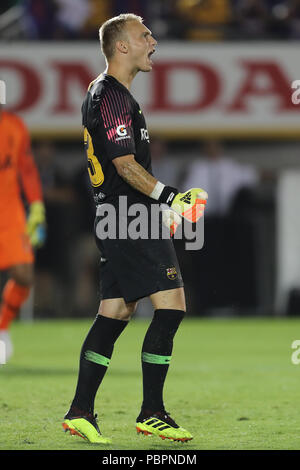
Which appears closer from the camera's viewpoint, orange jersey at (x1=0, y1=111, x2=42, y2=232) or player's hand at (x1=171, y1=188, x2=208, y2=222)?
player's hand at (x1=171, y1=188, x2=208, y2=222)

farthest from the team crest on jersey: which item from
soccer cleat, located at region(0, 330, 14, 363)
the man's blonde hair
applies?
soccer cleat, located at region(0, 330, 14, 363)

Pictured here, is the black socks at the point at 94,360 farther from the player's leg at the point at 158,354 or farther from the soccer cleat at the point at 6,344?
the soccer cleat at the point at 6,344

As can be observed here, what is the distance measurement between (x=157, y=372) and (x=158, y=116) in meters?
9.37

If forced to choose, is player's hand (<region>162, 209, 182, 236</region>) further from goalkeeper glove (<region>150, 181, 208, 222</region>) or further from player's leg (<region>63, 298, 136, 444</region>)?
player's leg (<region>63, 298, 136, 444</region>)

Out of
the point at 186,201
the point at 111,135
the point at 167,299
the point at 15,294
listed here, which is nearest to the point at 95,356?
the point at 167,299

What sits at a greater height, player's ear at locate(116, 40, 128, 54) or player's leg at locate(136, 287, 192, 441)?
player's ear at locate(116, 40, 128, 54)

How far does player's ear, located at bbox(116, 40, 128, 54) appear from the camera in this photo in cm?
532

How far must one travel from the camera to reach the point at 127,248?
5.23 meters

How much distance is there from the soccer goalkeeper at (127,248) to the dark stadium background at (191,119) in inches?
330

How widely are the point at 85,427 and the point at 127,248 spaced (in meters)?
0.87

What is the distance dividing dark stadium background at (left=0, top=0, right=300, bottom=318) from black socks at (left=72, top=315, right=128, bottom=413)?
8383 millimetres

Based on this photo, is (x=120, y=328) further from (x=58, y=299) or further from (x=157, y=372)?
(x=58, y=299)

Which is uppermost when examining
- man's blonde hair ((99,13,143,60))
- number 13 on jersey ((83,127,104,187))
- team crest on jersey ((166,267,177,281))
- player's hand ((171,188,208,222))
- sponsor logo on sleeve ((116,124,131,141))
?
man's blonde hair ((99,13,143,60))
